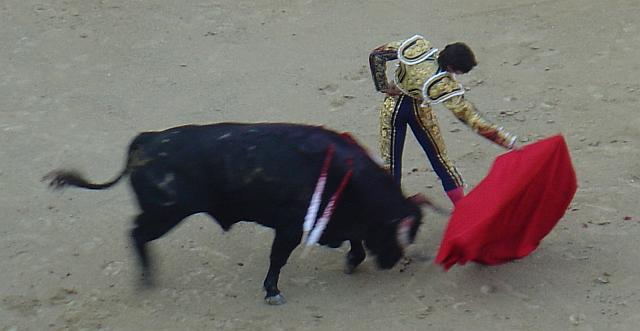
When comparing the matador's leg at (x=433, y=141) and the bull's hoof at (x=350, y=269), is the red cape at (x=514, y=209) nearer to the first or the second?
the matador's leg at (x=433, y=141)

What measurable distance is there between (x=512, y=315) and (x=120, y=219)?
257cm

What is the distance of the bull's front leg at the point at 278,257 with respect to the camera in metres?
5.52

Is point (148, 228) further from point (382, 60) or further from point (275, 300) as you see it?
point (382, 60)

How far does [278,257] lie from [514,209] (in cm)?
125

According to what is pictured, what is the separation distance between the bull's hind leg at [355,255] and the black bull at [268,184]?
18 cm

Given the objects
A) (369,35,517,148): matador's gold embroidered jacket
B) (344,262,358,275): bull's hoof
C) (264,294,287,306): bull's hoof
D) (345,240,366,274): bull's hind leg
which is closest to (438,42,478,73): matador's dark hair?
(369,35,517,148): matador's gold embroidered jacket

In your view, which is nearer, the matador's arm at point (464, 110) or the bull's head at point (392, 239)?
the matador's arm at point (464, 110)

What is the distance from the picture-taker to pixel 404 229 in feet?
18.3

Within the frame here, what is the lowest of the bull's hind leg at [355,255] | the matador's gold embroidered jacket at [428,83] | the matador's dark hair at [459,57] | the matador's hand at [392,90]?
the bull's hind leg at [355,255]

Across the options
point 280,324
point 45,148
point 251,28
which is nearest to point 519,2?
point 251,28

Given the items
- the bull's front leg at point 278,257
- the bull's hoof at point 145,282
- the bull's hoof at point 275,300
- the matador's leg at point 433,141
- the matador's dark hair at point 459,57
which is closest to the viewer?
the matador's dark hair at point 459,57

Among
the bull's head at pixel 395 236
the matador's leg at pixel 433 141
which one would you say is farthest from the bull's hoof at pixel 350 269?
the matador's leg at pixel 433 141

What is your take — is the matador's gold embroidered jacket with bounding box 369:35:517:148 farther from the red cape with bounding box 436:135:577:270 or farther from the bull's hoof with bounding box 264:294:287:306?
the bull's hoof with bounding box 264:294:287:306

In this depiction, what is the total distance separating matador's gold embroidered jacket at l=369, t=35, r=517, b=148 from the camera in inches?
215
